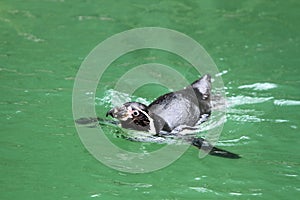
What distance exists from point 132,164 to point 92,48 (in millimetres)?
3423

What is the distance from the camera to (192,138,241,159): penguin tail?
580 centimetres

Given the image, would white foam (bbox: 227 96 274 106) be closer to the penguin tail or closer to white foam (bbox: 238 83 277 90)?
white foam (bbox: 238 83 277 90)

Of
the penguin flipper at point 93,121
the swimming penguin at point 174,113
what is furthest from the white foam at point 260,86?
the penguin flipper at point 93,121

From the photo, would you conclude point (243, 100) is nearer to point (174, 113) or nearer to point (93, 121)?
point (174, 113)

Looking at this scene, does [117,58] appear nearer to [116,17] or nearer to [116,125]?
[116,17]

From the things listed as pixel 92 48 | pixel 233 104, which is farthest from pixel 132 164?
pixel 92 48

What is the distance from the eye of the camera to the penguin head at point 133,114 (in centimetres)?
595

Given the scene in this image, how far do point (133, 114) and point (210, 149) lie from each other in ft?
2.95

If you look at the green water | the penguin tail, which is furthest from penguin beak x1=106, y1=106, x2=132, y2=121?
the penguin tail

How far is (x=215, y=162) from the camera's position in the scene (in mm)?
5824

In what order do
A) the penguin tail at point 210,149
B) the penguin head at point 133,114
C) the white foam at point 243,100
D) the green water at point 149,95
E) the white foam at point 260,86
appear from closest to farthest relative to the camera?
the green water at point 149,95, the penguin tail at point 210,149, the penguin head at point 133,114, the white foam at point 243,100, the white foam at point 260,86

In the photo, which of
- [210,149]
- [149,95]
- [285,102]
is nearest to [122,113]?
[210,149]

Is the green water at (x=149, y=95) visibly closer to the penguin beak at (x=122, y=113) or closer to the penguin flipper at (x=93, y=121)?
the penguin flipper at (x=93, y=121)

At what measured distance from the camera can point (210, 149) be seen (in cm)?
596
